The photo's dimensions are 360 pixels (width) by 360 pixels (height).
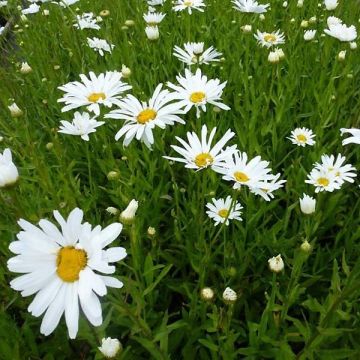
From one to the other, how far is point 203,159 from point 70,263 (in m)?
0.62

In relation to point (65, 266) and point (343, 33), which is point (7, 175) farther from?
point (343, 33)

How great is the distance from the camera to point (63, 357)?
138 centimetres

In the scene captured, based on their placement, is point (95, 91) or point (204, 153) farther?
point (95, 91)

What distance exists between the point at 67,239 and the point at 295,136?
1305 mm

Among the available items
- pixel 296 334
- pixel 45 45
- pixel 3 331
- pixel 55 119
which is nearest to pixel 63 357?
pixel 3 331

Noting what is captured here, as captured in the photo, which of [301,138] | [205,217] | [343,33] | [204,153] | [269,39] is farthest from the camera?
[269,39]

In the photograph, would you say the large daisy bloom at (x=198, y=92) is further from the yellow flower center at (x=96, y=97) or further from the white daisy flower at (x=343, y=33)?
the white daisy flower at (x=343, y=33)

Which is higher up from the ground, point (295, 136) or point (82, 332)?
point (295, 136)

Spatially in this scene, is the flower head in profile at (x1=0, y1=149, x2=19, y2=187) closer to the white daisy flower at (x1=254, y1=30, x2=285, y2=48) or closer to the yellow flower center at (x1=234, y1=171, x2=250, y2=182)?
the yellow flower center at (x1=234, y1=171, x2=250, y2=182)

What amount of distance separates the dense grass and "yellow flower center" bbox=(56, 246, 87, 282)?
15 centimetres

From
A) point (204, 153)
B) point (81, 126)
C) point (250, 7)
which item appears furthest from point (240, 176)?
point (250, 7)

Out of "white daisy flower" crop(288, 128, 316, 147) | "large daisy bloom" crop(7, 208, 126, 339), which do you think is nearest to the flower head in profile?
"large daisy bloom" crop(7, 208, 126, 339)

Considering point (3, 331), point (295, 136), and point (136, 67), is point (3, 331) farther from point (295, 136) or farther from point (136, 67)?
point (136, 67)

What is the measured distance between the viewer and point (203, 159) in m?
1.40
